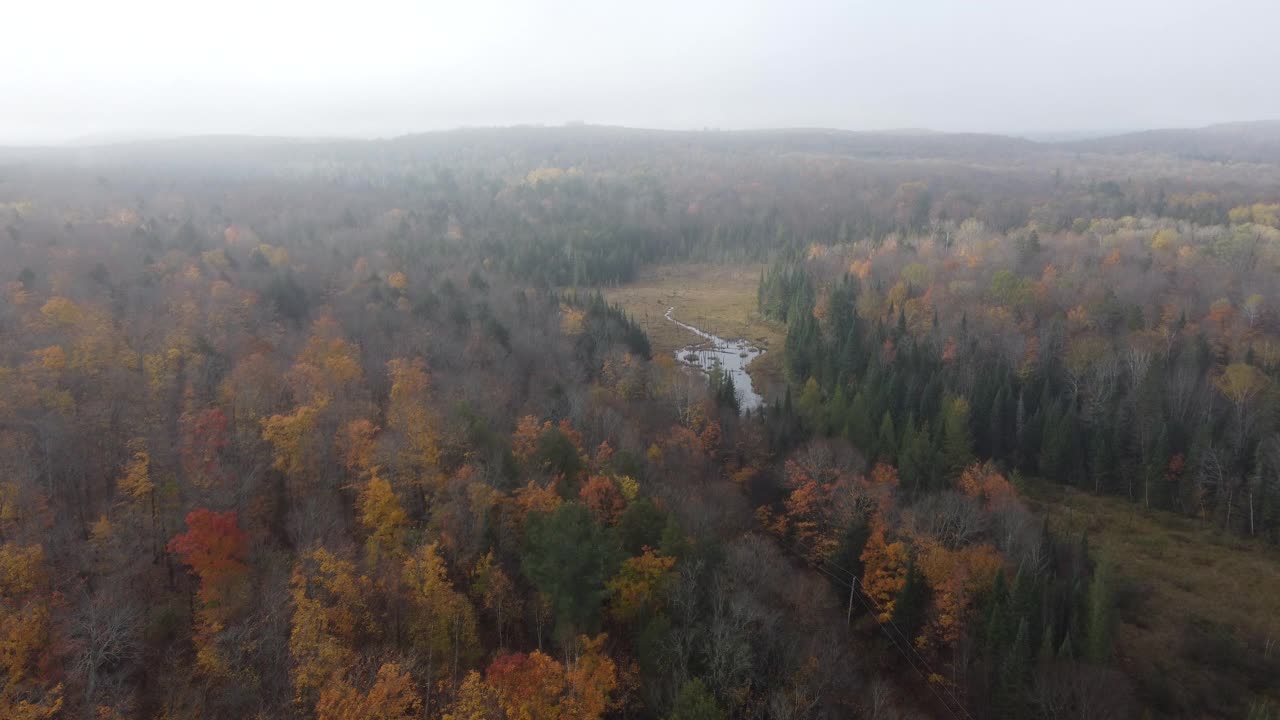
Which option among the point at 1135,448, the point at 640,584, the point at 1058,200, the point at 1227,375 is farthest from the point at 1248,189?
the point at 640,584

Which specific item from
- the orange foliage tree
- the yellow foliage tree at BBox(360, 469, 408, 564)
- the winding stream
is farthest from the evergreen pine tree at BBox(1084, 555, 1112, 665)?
the winding stream

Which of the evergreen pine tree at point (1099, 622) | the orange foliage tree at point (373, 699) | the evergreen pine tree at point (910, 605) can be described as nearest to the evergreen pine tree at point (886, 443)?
the evergreen pine tree at point (1099, 622)

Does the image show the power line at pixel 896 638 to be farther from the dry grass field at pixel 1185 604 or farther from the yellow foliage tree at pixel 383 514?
the yellow foliage tree at pixel 383 514

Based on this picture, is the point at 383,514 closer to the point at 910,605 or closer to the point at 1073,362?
the point at 910,605

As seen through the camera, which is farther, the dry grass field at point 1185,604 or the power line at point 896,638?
the dry grass field at point 1185,604

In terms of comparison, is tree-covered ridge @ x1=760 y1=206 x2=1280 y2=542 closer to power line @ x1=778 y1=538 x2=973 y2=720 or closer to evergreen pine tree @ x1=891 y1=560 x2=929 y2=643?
power line @ x1=778 y1=538 x2=973 y2=720
